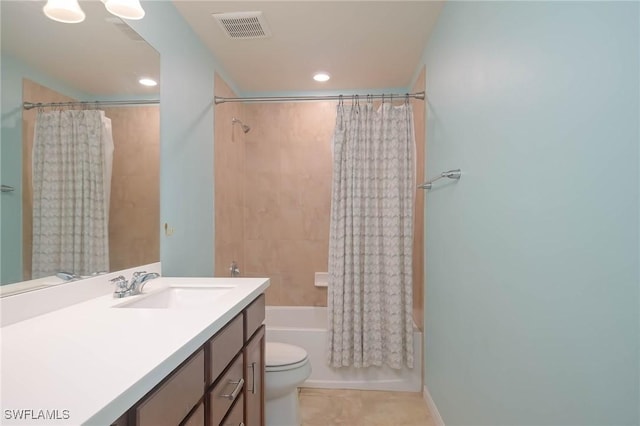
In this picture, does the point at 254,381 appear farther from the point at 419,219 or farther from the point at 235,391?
the point at 419,219

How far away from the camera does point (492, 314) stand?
3.89 feet

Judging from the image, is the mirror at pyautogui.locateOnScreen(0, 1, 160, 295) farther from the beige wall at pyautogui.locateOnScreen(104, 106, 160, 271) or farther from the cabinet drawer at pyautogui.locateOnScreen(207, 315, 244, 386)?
the cabinet drawer at pyautogui.locateOnScreen(207, 315, 244, 386)

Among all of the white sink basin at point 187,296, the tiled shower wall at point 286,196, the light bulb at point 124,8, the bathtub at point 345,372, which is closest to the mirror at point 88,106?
the light bulb at point 124,8

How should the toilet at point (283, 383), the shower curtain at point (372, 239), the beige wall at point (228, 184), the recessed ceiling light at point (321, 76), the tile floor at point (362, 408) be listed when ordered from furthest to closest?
the recessed ceiling light at point (321, 76) → the beige wall at point (228, 184) → the shower curtain at point (372, 239) → the tile floor at point (362, 408) → the toilet at point (283, 383)

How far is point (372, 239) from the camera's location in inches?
93.8

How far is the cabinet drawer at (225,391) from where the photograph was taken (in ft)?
3.08

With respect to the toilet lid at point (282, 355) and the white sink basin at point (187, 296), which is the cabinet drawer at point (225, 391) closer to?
the white sink basin at point (187, 296)

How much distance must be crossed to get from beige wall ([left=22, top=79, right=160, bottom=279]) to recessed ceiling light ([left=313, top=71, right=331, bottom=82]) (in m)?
1.50

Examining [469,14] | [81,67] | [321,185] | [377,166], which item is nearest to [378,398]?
[377,166]

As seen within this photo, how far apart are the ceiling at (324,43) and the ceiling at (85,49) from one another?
1.72 feet

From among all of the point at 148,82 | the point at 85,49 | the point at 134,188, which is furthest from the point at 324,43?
the point at 134,188

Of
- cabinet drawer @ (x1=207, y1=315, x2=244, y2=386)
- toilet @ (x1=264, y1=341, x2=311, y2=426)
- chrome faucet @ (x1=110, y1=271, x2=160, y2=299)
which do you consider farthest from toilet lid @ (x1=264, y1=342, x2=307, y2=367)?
chrome faucet @ (x1=110, y1=271, x2=160, y2=299)

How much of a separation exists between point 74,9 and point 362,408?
2.52 metres

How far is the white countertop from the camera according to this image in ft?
1.66
